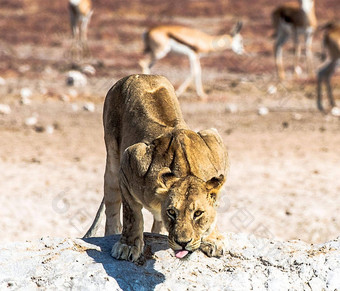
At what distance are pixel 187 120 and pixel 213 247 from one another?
30.2 feet

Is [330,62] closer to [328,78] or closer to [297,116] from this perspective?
[328,78]

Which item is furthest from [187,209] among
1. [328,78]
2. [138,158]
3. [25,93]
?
[328,78]

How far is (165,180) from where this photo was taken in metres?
4.79

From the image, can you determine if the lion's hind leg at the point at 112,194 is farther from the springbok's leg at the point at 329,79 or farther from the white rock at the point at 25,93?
the springbok's leg at the point at 329,79

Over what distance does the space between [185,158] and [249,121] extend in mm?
9820

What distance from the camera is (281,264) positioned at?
551cm

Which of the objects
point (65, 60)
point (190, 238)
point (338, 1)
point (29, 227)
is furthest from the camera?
point (338, 1)

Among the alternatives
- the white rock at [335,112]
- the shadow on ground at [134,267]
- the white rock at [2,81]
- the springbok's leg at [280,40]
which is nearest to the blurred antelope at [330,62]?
the white rock at [335,112]

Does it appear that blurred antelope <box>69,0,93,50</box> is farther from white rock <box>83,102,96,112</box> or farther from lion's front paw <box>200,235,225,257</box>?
lion's front paw <box>200,235,225,257</box>

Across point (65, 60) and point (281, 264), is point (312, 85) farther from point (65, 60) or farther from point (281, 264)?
point (281, 264)

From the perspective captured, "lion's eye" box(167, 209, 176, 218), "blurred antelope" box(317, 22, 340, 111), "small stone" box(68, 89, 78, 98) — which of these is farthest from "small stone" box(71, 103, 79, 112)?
"lion's eye" box(167, 209, 176, 218)

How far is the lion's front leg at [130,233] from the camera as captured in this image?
17.3 feet

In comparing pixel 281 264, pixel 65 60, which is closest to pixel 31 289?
A: pixel 281 264

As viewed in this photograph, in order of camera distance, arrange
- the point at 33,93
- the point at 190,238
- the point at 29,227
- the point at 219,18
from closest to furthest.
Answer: the point at 190,238 < the point at 29,227 < the point at 33,93 < the point at 219,18
